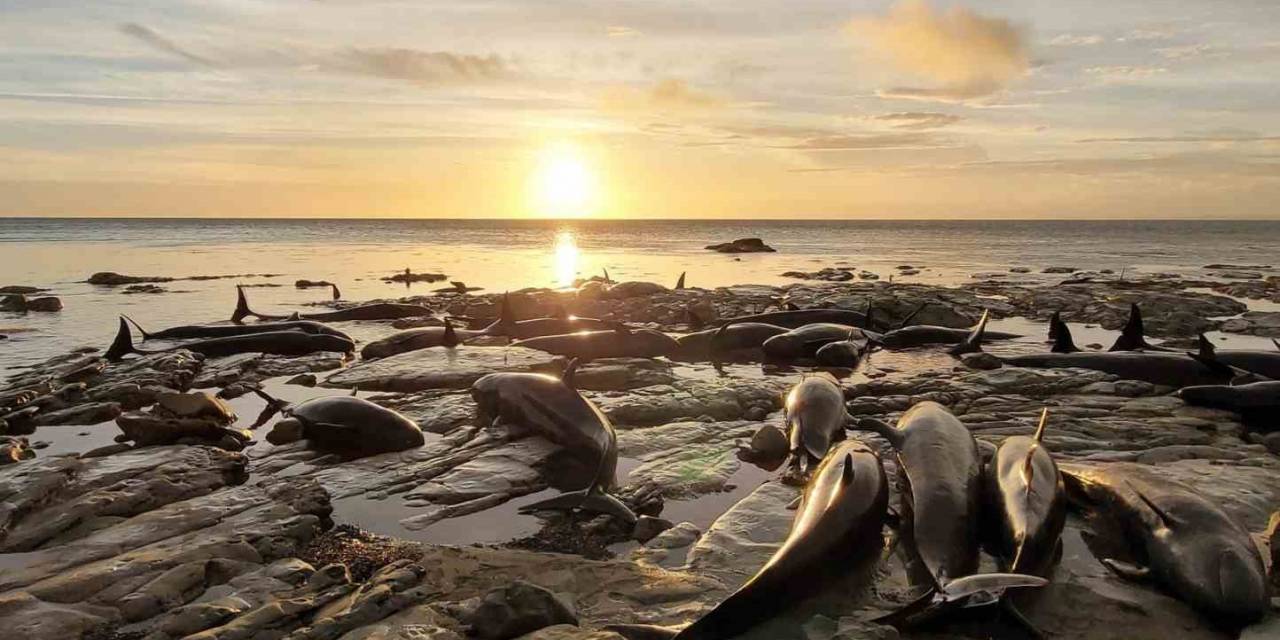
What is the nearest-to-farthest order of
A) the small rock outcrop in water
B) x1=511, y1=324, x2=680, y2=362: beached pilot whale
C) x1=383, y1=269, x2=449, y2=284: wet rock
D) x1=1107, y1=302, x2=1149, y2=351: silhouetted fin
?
x1=1107, y1=302, x2=1149, y2=351: silhouetted fin, x1=511, y1=324, x2=680, y2=362: beached pilot whale, x1=383, y1=269, x2=449, y2=284: wet rock, the small rock outcrop in water

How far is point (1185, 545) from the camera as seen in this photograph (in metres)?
5.11

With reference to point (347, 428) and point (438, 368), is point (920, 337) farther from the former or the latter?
point (347, 428)

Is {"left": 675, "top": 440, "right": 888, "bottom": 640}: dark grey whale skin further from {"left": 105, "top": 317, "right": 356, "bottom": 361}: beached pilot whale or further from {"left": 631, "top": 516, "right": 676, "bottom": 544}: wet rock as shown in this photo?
{"left": 105, "top": 317, "right": 356, "bottom": 361}: beached pilot whale

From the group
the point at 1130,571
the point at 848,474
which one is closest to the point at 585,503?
the point at 848,474

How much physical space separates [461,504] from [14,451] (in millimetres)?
5215

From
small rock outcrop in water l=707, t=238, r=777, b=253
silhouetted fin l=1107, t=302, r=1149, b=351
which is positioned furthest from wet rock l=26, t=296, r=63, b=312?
small rock outcrop in water l=707, t=238, r=777, b=253

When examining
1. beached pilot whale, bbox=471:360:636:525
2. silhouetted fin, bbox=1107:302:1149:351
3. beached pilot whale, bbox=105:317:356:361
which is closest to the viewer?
beached pilot whale, bbox=471:360:636:525

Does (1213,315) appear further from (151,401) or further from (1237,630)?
(151,401)

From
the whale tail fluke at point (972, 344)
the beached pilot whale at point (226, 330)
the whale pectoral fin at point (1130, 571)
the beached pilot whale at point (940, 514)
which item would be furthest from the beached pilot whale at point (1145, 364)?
the beached pilot whale at point (226, 330)

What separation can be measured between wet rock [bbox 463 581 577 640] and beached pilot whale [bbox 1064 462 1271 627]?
393cm

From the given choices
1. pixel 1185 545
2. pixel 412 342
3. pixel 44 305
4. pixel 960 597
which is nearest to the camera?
pixel 960 597

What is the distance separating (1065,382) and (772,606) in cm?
949

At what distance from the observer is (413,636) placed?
14.9 feet

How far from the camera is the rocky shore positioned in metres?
4.78
